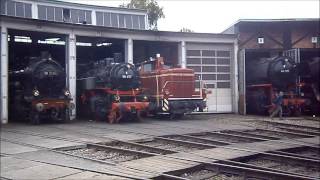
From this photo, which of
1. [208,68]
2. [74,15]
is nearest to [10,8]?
[74,15]

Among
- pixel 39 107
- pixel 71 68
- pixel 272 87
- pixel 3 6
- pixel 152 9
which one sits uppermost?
pixel 152 9

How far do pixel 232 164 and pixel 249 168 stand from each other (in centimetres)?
73

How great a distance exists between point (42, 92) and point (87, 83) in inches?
92.1

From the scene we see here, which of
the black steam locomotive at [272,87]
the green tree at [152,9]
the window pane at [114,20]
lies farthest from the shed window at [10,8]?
the green tree at [152,9]

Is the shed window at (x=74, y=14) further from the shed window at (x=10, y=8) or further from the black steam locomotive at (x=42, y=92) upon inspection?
the black steam locomotive at (x=42, y=92)

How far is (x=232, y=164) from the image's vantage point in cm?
770

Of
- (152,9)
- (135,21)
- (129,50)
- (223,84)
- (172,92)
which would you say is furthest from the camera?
(152,9)

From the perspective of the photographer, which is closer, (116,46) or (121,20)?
(116,46)

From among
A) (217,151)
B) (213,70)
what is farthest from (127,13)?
(217,151)

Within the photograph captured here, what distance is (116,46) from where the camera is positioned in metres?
23.2

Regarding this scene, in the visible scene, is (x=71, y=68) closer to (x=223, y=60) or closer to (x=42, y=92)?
(x=42, y=92)

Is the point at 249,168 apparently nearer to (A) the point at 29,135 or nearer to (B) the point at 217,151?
(B) the point at 217,151

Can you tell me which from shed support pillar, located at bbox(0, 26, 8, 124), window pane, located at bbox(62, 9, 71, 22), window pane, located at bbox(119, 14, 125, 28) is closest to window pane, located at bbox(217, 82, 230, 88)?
window pane, located at bbox(119, 14, 125, 28)

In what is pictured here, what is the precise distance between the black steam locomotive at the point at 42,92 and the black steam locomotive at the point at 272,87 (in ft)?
35.7
